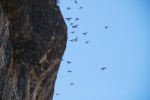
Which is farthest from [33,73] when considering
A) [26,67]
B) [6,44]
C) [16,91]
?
[6,44]

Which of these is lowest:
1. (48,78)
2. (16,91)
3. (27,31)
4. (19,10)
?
(48,78)

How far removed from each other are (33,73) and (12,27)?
9.64 ft

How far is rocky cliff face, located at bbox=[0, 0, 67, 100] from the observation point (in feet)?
38.9

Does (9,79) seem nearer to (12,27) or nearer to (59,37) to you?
(12,27)

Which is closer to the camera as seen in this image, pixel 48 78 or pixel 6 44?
pixel 6 44

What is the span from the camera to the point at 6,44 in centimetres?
1177

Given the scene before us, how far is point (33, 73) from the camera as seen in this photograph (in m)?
14.7

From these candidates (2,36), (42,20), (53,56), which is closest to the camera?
(2,36)

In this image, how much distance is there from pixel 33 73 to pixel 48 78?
143 centimetres

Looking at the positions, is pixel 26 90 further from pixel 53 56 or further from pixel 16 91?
pixel 53 56

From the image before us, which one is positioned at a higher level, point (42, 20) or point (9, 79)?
point (42, 20)

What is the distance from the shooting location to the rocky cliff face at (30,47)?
38.9ft

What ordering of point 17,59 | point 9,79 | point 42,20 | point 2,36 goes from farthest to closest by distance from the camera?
point 42,20
point 17,59
point 9,79
point 2,36

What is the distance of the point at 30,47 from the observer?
45.3ft
